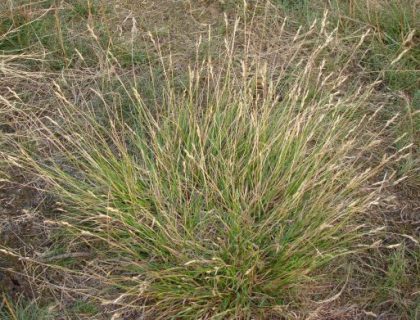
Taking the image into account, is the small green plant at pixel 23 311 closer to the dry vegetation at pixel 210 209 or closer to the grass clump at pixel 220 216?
the dry vegetation at pixel 210 209

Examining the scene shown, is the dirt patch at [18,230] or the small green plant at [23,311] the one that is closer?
the small green plant at [23,311]

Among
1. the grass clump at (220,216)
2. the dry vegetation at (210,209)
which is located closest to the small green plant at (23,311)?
the dry vegetation at (210,209)

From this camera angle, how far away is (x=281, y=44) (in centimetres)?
348

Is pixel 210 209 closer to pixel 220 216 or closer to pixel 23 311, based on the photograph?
pixel 220 216

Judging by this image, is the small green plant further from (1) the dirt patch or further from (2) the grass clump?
(2) the grass clump

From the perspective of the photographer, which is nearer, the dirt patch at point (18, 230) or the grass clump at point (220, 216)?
the grass clump at point (220, 216)

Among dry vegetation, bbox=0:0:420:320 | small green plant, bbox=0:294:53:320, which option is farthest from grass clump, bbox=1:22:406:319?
small green plant, bbox=0:294:53:320

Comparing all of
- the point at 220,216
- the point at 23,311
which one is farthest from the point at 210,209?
the point at 23,311

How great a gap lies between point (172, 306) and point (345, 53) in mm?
1776

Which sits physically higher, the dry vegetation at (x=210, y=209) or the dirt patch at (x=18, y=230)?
the dry vegetation at (x=210, y=209)

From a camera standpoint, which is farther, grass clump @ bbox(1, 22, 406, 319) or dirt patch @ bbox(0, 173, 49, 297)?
dirt patch @ bbox(0, 173, 49, 297)

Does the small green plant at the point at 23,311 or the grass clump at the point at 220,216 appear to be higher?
the grass clump at the point at 220,216

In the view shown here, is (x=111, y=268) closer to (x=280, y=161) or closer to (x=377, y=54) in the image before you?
(x=280, y=161)

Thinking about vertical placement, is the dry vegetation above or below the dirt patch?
above
